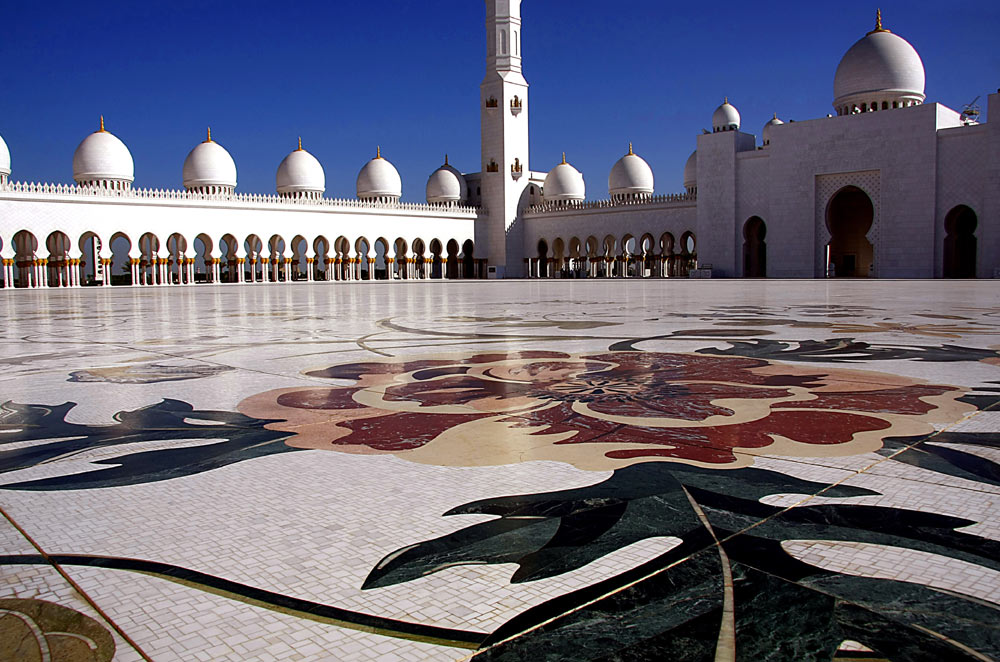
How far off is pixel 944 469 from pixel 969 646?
70cm

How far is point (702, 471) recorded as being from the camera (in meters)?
1.47

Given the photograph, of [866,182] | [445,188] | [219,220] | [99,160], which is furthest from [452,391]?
[445,188]

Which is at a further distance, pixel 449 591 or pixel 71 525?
pixel 71 525

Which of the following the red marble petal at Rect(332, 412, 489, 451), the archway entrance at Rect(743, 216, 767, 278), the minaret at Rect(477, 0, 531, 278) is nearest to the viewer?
the red marble petal at Rect(332, 412, 489, 451)

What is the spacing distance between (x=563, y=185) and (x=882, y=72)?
12855mm

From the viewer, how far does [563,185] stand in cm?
3130

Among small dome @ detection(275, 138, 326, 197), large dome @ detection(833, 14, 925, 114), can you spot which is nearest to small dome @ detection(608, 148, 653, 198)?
large dome @ detection(833, 14, 925, 114)

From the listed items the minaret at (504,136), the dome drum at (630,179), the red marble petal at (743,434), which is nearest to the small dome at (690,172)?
the dome drum at (630,179)

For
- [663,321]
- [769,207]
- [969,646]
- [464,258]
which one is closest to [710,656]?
[969,646]

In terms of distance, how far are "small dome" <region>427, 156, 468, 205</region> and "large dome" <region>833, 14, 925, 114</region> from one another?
48.7ft

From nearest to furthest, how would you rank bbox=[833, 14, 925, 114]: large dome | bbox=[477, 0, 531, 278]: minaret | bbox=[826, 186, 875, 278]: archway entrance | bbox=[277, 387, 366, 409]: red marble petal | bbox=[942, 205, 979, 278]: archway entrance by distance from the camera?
bbox=[277, 387, 366, 409]: red marble petal → bbox=[942, 205, 979, 278]: archway entrance → bbox=[833, 14, 925, 114]: large dome → bbox=[826, 186, 875, 278]: archway entrance → bbox=[477, 0, 531, 278]: minaret

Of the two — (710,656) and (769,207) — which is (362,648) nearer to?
(710,656)

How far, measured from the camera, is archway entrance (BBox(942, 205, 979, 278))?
20.2m

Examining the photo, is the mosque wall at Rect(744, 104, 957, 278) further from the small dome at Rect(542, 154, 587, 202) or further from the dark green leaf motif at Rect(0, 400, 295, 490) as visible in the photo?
the dark green leaf motif at Rect(0, 400, 295, 490)
